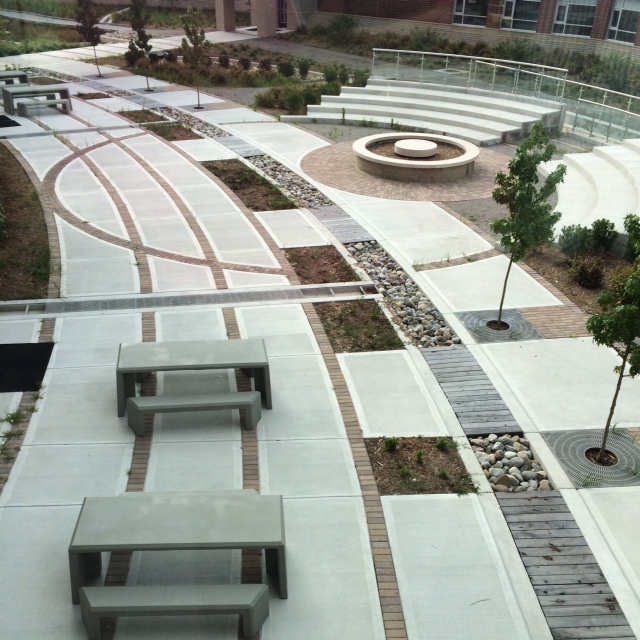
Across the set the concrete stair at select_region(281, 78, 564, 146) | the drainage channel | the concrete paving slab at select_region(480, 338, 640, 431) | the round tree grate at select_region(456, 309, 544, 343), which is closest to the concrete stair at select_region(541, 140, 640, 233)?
the concrete stair at select_region(281, 78, 564, 146)

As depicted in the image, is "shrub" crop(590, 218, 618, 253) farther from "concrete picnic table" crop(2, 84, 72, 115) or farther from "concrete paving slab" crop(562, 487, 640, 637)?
"concrete picnic table" crop(2, 84, 72, 115)

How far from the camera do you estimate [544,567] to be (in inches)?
255

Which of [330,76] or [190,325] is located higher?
[330,76]

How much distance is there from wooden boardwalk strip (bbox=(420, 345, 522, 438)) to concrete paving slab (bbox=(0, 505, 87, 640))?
4.36 metres

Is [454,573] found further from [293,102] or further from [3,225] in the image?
[293,102]

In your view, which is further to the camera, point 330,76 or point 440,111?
point 330,76

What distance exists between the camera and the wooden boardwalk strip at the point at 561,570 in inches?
233

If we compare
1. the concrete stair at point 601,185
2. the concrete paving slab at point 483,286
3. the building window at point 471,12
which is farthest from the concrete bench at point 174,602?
the building window at point 471,12

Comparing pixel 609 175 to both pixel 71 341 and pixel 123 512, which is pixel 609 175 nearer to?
pixel 71 341

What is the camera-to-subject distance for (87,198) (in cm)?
1510

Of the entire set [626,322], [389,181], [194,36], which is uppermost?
[194,36]

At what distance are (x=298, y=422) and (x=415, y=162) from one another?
9.63 meters

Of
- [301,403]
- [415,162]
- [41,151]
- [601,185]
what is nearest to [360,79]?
[415,162]

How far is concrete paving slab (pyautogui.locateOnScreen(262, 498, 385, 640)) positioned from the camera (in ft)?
19.2
